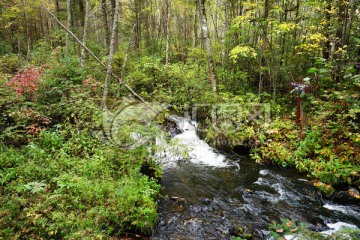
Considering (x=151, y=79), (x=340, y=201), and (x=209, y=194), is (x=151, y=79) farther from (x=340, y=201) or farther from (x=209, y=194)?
(x=340, y=201)

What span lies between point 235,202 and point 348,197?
299cm

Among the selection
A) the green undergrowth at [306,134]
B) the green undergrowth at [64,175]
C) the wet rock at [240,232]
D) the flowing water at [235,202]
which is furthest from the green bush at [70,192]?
the green undergrowth at [306,134]

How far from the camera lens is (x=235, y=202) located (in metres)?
6.33

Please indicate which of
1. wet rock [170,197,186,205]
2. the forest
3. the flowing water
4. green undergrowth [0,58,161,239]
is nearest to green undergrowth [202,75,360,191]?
the forest

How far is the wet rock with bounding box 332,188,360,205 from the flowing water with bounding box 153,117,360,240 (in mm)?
168

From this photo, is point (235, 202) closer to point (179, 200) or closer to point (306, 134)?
point (179, 200)

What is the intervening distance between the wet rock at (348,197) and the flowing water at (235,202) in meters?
0.17

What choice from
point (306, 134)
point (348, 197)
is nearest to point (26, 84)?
point (306, 134)

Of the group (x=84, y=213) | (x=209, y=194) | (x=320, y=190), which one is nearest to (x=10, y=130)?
(x=84, y=213)

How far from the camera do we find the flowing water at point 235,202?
5.22 metres

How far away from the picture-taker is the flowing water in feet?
17.1

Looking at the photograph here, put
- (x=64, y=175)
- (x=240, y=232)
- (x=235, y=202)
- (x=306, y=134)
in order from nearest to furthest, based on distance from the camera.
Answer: (x=64, y=175) → (x=240, y=232) → (x=235, y=202) → (x=306, y=134)

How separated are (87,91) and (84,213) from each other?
5.34m

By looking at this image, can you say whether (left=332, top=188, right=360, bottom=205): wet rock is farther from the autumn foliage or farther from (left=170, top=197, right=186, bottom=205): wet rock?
the autumn foliage
